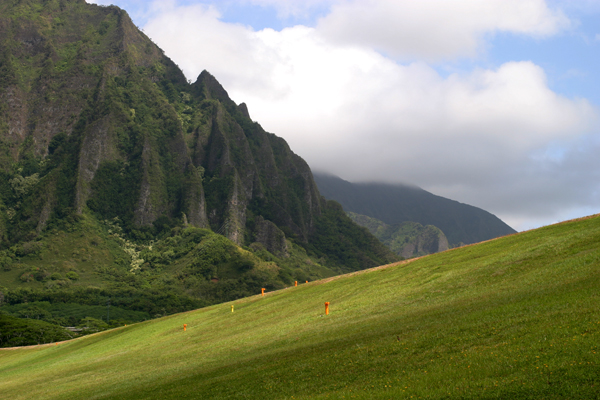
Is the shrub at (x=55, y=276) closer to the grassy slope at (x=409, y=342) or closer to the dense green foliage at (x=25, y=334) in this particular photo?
the dense green foliage at (x=25, y=334)

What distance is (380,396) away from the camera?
13.1 metres

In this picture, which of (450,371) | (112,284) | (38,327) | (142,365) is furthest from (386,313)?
(112,284)

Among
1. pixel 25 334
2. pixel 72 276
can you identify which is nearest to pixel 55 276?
pixel 72 276

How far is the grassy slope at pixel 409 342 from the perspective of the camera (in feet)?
42.9

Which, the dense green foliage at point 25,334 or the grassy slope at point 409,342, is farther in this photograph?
the dense green foliage at point 25,334

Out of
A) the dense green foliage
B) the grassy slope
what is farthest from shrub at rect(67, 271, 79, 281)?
the grassy slope

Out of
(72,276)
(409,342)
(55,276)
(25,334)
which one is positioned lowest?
(25,334)

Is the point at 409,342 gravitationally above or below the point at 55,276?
below

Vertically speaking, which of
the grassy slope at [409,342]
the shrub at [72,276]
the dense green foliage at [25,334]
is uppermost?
the shrub at [72,276]

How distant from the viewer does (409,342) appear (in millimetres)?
17562

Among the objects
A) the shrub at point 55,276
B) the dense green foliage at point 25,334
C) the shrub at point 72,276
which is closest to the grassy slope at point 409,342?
the dense green foliage at point 25,334

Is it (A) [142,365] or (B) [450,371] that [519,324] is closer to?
(B) [450,371]

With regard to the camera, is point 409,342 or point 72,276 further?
point 72,276

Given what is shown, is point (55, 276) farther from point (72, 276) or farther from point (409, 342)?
point (409, 342)
